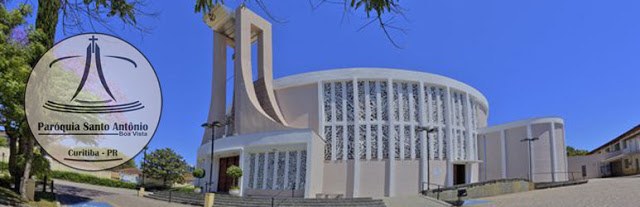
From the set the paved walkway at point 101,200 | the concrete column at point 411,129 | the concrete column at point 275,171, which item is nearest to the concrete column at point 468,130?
the concrete column at point 411,129

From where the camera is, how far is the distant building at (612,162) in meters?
37.8

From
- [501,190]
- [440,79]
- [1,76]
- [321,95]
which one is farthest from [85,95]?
[440,79]

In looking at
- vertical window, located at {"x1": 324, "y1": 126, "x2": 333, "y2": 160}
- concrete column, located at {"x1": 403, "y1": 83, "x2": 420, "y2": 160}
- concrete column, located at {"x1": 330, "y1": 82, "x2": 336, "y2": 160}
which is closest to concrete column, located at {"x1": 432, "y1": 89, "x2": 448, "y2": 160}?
concrete column, located at {"x1": 403, "y1": 83, "x2": 420, "y2": 160}

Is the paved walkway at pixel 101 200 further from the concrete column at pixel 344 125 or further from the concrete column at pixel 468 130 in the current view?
the concrete column at pixel 468 130

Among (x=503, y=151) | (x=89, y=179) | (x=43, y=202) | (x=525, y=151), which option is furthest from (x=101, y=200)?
(x=525, y=151)

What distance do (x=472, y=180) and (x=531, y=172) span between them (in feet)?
13.6

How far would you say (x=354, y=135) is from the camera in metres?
25.2

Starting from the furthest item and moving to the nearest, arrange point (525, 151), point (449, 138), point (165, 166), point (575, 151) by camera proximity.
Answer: point (575, 151)
point (165, 166)
point (525, 151)
point (449, 138)

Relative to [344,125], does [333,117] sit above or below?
above

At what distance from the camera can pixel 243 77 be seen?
27016 millimetres

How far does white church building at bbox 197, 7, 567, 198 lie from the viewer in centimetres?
2417

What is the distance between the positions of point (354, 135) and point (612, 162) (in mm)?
30552

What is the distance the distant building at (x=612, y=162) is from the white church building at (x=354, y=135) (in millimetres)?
13279

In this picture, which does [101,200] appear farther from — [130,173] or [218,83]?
[130,173]
